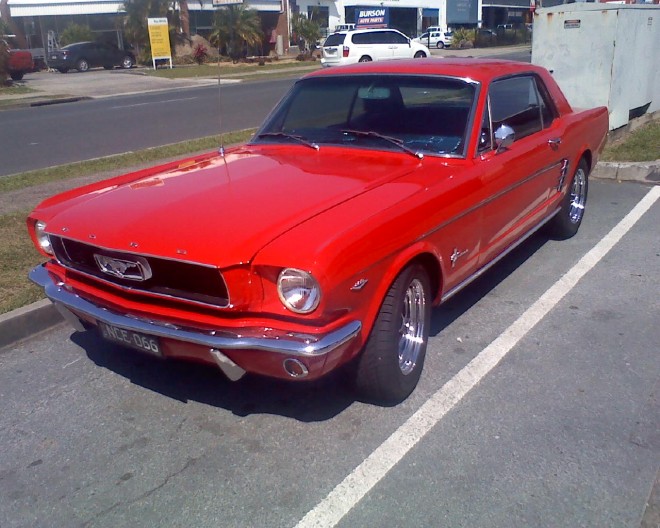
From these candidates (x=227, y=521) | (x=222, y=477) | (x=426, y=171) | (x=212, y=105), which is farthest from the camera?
(x=212, y=105)

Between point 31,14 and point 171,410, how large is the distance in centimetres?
4106

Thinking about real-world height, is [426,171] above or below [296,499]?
above

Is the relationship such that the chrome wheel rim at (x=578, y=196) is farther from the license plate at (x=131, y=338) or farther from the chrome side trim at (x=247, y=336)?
the license plate at (x=131, y=338)

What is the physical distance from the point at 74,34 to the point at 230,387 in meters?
39.9

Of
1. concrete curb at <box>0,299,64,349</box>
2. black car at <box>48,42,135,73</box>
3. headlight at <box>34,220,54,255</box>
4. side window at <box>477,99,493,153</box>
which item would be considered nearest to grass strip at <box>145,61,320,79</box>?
black car at <box>48,42,135,73</box>

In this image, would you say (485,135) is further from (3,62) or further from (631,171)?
(3,62)

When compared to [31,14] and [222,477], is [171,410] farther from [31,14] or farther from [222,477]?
[31,14]

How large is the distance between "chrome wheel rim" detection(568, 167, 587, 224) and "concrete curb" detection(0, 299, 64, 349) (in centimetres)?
428

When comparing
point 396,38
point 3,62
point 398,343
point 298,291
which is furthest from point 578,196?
point 3,62

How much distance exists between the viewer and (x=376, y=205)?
11.8 feet

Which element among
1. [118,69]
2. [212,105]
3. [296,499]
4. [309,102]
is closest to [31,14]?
[118,69]

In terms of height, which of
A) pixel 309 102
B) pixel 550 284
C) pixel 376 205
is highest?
pixel 309 102

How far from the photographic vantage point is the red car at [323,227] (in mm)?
3168

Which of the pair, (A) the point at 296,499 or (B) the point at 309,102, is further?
(B) the point at 309,102
